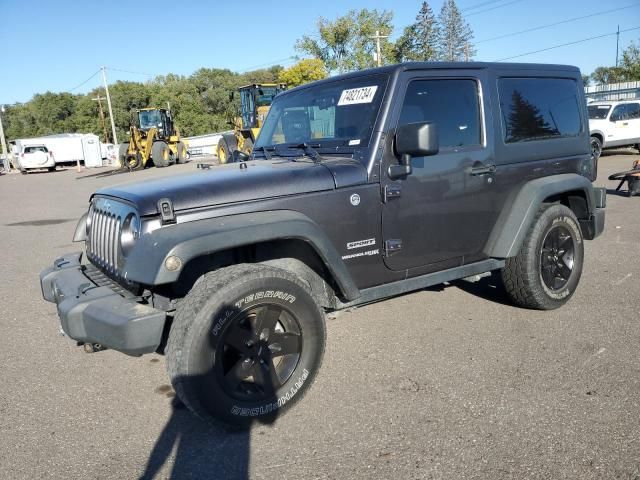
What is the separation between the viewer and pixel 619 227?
24.4 feet

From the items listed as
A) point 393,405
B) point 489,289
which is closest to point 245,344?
point 393,405

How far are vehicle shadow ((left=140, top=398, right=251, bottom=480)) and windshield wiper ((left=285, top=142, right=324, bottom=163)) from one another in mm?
1742

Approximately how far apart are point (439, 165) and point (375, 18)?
50746 millimetres

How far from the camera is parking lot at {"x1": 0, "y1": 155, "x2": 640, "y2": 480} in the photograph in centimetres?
250

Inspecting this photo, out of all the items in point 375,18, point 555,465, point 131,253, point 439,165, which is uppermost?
point 375,18

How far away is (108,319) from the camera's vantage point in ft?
8.36

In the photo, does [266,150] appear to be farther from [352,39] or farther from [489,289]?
[352,39]

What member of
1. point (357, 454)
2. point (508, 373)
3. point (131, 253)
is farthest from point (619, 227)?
point (131, 253)

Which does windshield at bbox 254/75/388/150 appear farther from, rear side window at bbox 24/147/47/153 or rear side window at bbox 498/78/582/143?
rear side window at bbox 24/147/47/153

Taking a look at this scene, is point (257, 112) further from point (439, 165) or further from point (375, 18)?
point (375, 18)

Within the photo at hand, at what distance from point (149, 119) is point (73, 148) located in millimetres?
13476

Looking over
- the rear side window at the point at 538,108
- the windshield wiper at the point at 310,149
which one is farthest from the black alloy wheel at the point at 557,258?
the windshield wiper at the point at 310,149

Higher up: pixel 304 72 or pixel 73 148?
pixel 304 72

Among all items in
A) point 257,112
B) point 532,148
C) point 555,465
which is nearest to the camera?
point 555,465
